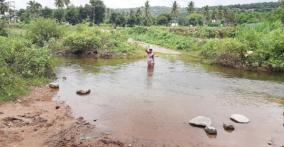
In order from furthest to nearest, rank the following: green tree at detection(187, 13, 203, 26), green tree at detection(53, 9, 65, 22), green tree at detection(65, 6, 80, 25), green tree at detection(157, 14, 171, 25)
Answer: green tree at detection(157, 14, 171, 25), green tree at detection(187, 13, 203, 26), green tree at detection(65, 6, 80, 25), green tree at detection(53, 9, 65, 22)

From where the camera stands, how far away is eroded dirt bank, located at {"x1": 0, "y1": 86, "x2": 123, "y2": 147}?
37.8 feet

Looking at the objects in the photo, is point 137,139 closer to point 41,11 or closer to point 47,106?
point 47,106

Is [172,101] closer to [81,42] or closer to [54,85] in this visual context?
[54,85]

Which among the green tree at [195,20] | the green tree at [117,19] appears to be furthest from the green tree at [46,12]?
the green tree at [195,20]

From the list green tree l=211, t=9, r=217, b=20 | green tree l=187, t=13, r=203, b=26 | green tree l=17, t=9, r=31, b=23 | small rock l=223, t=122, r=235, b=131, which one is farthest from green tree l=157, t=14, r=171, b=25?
small rock l=223, t=122, r=235, b=131

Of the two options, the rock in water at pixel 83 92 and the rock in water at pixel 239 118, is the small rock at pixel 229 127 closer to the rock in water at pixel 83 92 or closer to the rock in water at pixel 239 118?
the rock in water at pixel 239 118

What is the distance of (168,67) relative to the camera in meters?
28.7

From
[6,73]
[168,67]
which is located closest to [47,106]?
[6,73]

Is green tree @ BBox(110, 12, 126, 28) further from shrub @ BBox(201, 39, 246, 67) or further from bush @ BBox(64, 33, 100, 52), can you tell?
shrub @ BBox(201, 39, 246, 67)

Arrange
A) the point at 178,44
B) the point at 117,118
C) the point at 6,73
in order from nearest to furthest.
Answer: the point at 117,118 < the point at 6,73 < the point at 178,44

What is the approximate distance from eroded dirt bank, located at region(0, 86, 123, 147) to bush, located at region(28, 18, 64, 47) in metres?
21.6

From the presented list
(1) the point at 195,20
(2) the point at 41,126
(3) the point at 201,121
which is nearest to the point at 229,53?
(3) the point at 201,121

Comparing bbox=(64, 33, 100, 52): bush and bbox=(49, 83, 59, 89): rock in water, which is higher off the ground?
bbox=(64, 33, 100, 52): bush

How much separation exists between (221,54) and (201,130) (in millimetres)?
18271
